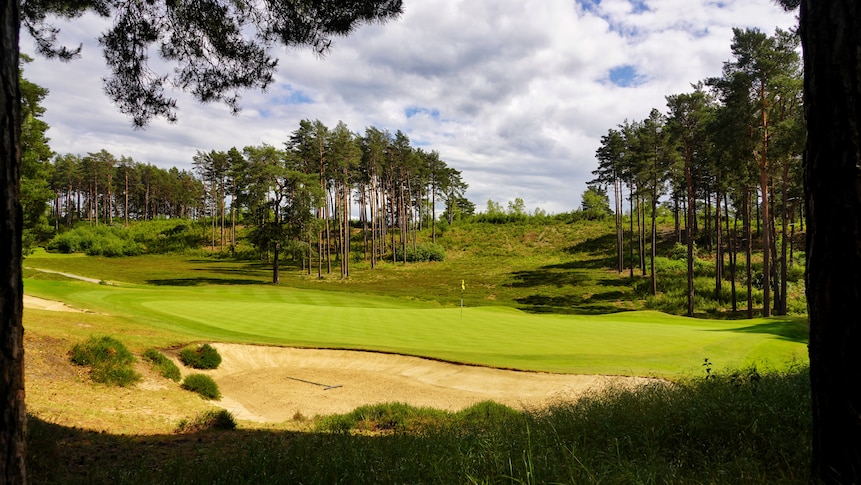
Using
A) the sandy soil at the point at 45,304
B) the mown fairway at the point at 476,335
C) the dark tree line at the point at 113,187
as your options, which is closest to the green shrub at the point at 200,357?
the mown fairway at the point at 476,335

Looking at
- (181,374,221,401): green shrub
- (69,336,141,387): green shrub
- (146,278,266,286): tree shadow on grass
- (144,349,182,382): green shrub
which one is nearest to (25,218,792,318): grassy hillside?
(146,278,266,286): tree shadow on grass

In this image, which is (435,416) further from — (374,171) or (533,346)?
(374,171)

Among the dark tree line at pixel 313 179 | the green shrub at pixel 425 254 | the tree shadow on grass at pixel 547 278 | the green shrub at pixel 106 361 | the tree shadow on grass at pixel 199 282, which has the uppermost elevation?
the dark tree line at pixel 313 179

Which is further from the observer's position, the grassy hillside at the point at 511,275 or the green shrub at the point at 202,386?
the grassy hillside at the point at 511,275

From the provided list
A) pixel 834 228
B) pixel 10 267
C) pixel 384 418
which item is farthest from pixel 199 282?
pixel 834 228

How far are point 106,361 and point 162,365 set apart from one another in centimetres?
146

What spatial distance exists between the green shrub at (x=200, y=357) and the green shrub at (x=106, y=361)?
2037mm

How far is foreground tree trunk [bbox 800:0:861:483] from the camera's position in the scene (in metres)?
2.94

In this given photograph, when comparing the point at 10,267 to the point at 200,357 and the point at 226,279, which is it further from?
the point at 226,279

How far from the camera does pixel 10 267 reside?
2.76 meters

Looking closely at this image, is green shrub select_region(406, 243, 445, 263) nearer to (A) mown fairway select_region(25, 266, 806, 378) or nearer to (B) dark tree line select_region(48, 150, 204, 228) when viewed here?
(A) mown fairway select_region(25, 266, 806, 378)

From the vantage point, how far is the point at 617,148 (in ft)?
170

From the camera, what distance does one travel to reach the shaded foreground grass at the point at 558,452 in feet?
11.4

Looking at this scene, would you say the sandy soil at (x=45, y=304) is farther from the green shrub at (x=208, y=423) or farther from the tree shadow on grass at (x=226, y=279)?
the tree shadow on grass at (x=226, y=279)
